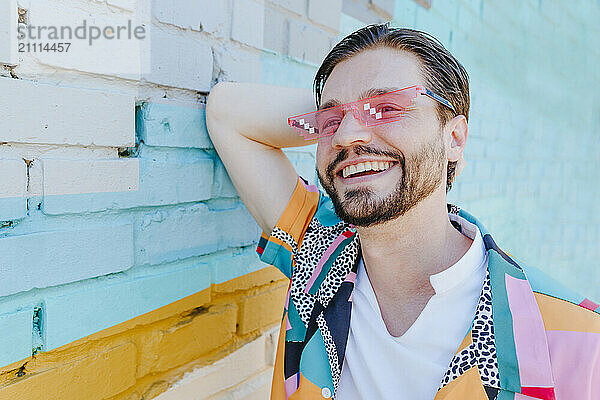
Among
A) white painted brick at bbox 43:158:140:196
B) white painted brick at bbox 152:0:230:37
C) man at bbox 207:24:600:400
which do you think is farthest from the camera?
white painted brick at bbox 152:0:230:37

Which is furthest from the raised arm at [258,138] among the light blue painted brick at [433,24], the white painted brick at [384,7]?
the light blue painted brick at [433,24]

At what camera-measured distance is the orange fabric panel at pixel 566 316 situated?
1.21 meters

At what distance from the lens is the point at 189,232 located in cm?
152

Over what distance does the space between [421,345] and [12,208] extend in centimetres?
107

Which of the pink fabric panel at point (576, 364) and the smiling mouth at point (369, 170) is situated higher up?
the smiling mouth at point (369, 170)

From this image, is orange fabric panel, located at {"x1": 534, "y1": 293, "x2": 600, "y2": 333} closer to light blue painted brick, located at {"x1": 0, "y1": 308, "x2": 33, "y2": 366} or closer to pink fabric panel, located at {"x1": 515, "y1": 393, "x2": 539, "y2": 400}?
pink fabric panel, located at {"x1": 515, "y1": 393, "x2": 539, "y2": 400}

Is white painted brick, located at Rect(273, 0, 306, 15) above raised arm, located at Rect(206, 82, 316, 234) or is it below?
above

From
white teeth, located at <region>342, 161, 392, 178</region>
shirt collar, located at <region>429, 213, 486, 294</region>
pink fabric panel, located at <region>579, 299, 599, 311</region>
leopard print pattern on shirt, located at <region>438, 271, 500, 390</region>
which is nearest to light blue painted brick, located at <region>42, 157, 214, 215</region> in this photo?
white teeth, located at <region>342, 161, 392, 178</region>

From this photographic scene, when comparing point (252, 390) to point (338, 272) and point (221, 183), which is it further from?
point (221, 183)

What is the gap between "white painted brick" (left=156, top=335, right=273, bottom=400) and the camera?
1.56 metres

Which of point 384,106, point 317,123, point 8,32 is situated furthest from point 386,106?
point 8,32

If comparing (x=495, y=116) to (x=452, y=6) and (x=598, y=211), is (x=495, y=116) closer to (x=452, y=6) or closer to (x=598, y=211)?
(x=452, y=6)

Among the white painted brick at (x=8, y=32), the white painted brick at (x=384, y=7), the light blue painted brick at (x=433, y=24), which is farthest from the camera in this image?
the light blue painted brick at (x=433, y=24)

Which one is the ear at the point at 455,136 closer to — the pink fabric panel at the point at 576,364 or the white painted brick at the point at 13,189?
the pink fabric panel at the point at 576,364
